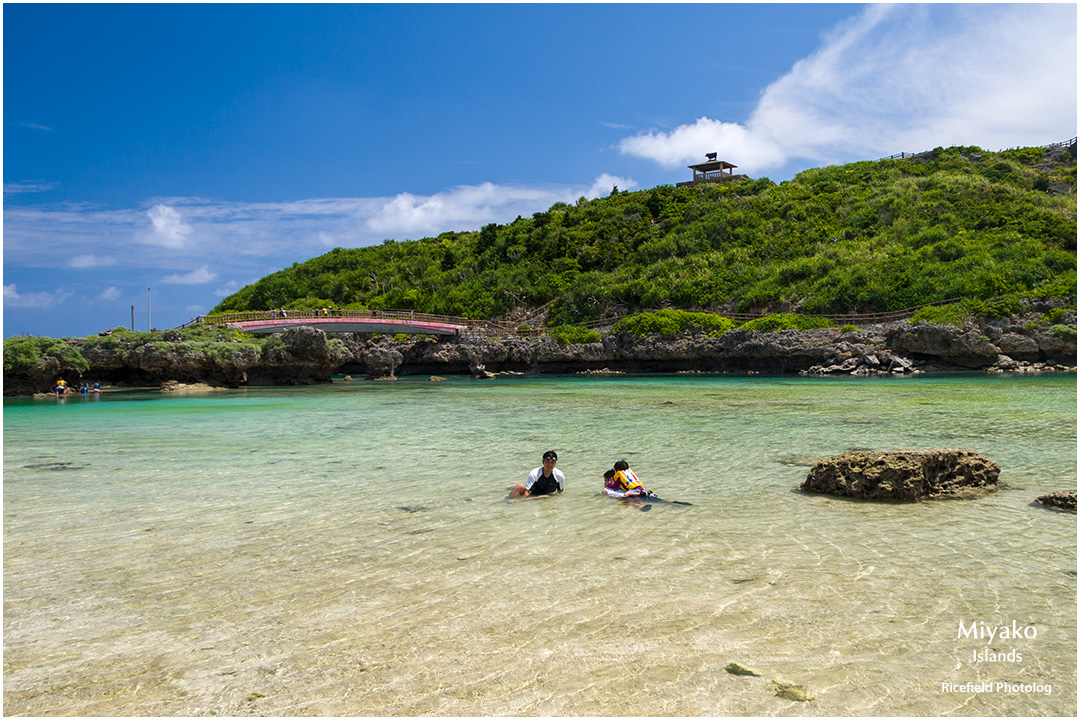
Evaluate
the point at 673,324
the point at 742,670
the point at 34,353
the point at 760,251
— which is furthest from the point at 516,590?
the point at 760,251

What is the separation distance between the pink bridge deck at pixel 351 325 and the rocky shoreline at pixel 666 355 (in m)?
1.64

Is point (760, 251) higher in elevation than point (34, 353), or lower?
higher

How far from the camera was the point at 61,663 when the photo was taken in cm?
388

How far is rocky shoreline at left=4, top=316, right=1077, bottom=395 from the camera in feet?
112

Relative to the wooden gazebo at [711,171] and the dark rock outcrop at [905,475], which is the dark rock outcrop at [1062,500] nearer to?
the dark rock outcrop at [905,475]

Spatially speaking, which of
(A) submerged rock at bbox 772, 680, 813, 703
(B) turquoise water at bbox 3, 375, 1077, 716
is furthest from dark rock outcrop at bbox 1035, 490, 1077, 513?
(A) submerged rock at bbox 772, 680, 813, 703

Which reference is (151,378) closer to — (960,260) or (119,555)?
(119,555)

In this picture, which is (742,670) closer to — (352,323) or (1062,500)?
(1062,500)

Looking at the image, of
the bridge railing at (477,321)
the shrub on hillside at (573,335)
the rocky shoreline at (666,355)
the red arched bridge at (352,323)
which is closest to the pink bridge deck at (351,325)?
the red arched bridge at (352,323)

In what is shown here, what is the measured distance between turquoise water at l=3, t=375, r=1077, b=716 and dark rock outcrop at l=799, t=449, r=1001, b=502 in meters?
0.36

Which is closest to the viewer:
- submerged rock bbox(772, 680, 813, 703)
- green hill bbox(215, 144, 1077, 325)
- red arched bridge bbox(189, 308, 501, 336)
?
submerged rock bbox(772, 680, 813, 703)

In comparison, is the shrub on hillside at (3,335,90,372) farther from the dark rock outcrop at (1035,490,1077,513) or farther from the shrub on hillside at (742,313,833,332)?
the shrub on hillside at (742,313,833,332)

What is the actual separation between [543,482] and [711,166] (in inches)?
3565

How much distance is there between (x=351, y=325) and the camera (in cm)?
4722
